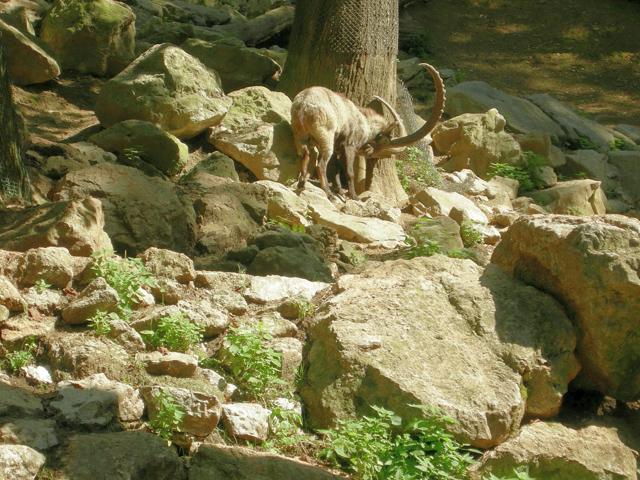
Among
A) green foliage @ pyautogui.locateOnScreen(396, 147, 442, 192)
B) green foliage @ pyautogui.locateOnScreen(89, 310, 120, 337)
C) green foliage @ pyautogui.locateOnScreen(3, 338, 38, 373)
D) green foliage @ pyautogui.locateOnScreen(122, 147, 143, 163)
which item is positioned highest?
green foliage @ pyautogui.locateOnScreen(89, 310, 120, 337)

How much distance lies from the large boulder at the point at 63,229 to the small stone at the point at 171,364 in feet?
3.32

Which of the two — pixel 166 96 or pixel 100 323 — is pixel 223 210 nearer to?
pixel 100 323

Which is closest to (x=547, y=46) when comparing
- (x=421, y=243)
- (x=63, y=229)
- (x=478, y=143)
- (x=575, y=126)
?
(x=575, y=126)

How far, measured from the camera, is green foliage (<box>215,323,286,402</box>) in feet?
15.6

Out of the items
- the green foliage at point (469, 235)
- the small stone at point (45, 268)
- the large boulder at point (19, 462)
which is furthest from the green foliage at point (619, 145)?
the large boulder at point (19, 462)

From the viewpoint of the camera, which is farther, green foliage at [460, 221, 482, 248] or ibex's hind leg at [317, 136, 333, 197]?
ibex's hind leg at [317, 136, 333, 197]

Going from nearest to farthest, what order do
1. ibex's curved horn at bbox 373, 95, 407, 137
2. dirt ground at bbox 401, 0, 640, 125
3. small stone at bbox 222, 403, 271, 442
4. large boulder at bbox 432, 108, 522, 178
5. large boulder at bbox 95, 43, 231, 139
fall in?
small stone at bbox 222, 403, 271, 442
large boulder at bbox 95, 43, 231, 139
ibex's curved horn at bbox 373, 95, 407, 137
large boulder at bbox 432, 108, 522, 178
dirt ground at bbox 401, 0, 640, 125

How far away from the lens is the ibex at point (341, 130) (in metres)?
9.07

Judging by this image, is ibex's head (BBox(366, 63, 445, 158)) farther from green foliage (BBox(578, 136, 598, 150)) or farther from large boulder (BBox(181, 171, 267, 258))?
green foliage (BBox(578, 136, 598, 150))

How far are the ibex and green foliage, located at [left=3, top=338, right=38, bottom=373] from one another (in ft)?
15.4

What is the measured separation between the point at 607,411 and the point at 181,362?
7.76 feet

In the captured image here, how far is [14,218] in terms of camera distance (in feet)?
18.5

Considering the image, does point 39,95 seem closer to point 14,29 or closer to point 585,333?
point 14,29

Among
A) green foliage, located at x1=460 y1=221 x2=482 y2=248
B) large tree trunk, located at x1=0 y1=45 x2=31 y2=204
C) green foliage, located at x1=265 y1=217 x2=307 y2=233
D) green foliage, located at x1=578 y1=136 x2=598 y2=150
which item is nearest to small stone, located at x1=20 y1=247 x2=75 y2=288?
large tree trunk, located at x1=0 y1=45 x2=31 y2=204
